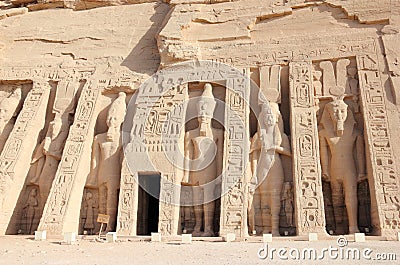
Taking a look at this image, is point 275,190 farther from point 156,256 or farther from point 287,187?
point 156,256

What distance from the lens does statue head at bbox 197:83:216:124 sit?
904 cm

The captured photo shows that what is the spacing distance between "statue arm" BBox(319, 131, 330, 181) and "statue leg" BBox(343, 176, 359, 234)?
447mm

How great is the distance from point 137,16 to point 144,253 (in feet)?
27.0

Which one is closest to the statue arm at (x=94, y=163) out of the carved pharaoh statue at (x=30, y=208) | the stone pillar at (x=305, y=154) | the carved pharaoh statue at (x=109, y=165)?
the carved pharaoh statue at (x=109, y=165)

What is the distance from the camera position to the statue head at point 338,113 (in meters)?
8.41

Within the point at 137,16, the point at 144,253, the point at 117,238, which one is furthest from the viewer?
the point at 137,16

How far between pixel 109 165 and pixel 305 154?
14.0ft

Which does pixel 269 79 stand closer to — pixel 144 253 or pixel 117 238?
pixel 117 238

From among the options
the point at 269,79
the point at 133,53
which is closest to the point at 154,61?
the point at 133,53

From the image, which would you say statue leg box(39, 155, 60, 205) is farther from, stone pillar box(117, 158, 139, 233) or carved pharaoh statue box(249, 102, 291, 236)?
carved pharaoh statue box(249, 102, 291, 236)

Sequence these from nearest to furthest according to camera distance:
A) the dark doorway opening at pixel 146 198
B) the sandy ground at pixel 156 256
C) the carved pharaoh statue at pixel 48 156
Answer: the sandy ground at pixel 156 256, the dark doorway opening at pixel 146 198, the carved pharaoh statue at pixel 48 156

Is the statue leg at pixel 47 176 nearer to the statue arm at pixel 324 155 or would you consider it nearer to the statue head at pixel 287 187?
the statue head at pixel 287 187

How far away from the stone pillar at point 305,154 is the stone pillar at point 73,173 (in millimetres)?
4558

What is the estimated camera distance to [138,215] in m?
9.27
